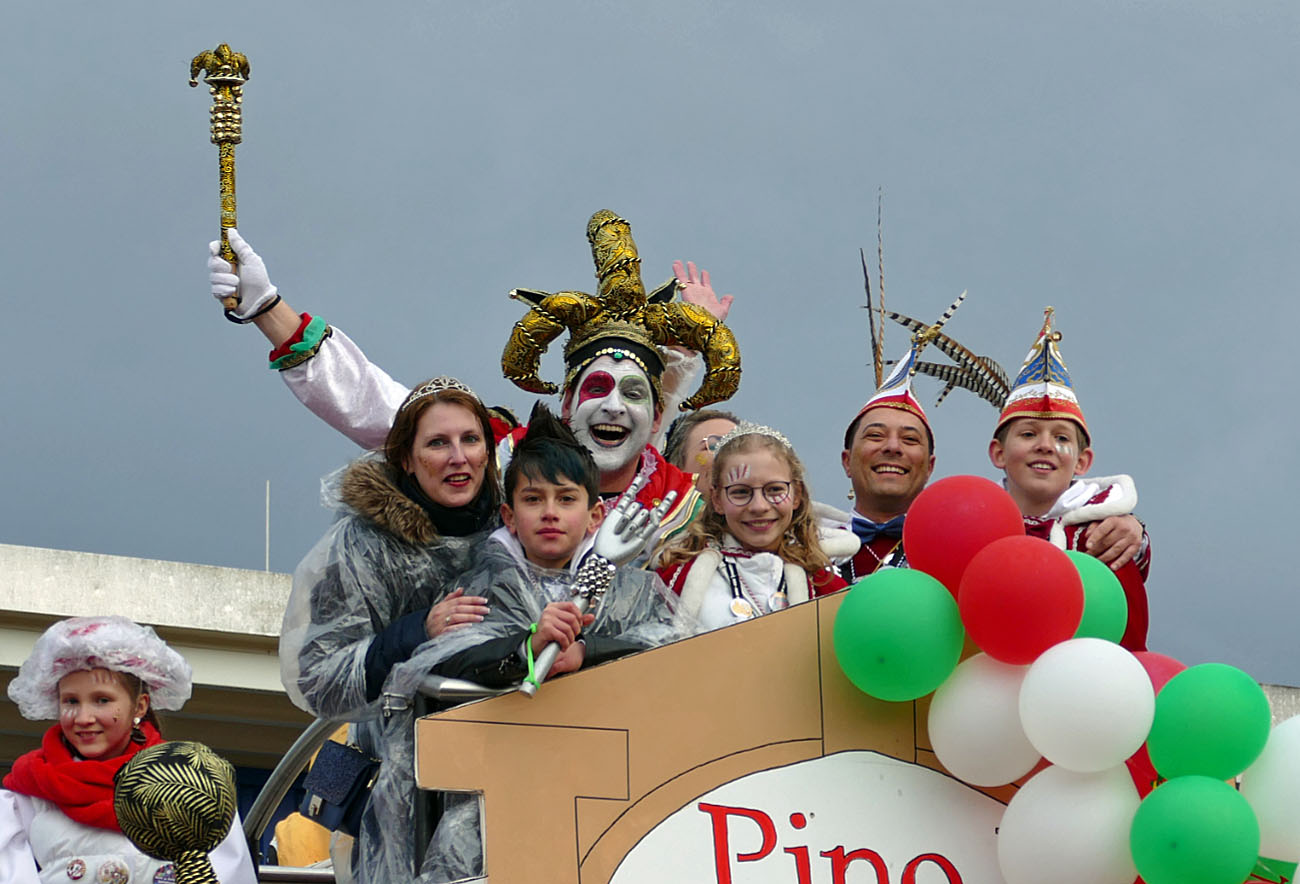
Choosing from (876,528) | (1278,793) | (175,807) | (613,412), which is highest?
(613,412)

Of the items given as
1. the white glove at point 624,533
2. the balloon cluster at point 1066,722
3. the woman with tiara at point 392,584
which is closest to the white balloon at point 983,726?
the balloon cluster at point 1066,722

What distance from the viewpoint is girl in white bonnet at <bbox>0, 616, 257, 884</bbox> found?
376cm

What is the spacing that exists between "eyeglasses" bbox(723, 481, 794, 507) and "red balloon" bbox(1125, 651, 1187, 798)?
113 centimetres

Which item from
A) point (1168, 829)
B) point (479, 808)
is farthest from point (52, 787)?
point (1168, 829)

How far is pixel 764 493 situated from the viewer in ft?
14.2

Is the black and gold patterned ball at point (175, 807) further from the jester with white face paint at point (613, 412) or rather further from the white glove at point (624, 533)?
the jester with white face paint at point (613, 412)

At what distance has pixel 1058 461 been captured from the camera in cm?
459

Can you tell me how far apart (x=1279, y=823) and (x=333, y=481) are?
2109 millimetres

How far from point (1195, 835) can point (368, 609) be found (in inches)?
68.3

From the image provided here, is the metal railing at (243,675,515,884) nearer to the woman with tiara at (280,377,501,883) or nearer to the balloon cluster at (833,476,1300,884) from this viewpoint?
the woman with tiara at (280,377,501,883)

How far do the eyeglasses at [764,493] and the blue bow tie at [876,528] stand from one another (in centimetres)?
38

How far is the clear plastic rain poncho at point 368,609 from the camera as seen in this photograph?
3.53 meters

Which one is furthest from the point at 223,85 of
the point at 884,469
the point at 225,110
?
the point at 884,469

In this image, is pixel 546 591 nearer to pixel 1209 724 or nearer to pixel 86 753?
pixel 86 753
